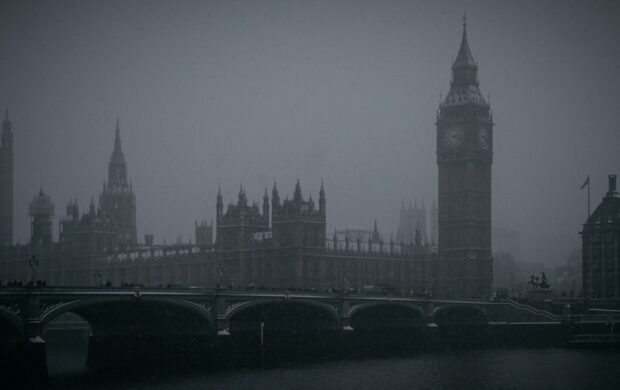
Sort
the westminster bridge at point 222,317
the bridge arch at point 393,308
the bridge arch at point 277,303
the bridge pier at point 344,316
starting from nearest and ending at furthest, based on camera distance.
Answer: the westminster bridge at point 222,317 < the bridge arch at point 277,303 < the bridge pier at point 344,316 < the bridge arch at point 393,308

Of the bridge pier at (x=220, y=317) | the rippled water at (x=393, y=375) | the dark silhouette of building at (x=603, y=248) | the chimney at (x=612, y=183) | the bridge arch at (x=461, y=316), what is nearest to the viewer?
the rippled water at (x=393, y=375)

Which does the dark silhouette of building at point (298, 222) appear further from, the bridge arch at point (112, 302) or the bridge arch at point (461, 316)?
the bridge arch at point (112, 302)

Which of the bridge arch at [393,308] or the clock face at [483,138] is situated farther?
the clock face at [483,138]

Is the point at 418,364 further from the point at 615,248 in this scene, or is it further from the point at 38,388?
the point at 615,248

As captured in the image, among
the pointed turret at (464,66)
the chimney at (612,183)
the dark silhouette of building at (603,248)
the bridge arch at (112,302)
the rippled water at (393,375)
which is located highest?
the pointed turret at (464,66)

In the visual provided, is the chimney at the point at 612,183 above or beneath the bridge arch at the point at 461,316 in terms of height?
above

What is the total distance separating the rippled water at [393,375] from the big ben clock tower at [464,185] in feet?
200

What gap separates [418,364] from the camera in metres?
111

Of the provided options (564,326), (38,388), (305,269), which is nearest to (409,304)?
(564,326)

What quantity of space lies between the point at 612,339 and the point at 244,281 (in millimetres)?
57691

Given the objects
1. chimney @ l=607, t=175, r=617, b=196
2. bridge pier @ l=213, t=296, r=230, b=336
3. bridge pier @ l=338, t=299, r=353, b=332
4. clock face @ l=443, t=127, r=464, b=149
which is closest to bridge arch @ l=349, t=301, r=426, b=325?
bridge pier @ l=338, t=299, r=353, b=332

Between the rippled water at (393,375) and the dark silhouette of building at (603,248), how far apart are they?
53.4 metres

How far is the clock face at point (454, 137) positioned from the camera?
176875 millimetres

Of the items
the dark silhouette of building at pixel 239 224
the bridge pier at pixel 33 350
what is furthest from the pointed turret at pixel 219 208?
the bridge pier at pixel 33 350
